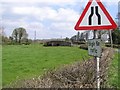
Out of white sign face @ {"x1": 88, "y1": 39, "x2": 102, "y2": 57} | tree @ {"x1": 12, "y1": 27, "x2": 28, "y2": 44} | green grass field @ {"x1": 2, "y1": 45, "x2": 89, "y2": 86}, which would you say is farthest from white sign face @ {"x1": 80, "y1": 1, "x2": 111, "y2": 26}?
tree @ {"x1": 12, "y1": 27, "x2": 28, "y2": 44}

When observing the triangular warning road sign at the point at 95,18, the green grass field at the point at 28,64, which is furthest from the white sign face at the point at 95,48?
the green grass field at the point at 28,64

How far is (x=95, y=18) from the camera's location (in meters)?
6.73

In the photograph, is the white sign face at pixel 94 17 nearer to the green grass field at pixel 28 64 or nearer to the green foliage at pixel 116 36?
the green grass field at pixel 28 64

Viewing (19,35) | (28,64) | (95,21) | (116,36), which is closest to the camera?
(95,21)

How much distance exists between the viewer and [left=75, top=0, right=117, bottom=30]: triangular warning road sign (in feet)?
21.9

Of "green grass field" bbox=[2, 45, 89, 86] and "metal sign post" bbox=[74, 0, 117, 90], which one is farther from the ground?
"metal sign post" bbox=[74, 0, 117, 90]

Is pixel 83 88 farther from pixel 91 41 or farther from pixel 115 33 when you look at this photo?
pixel 115 33

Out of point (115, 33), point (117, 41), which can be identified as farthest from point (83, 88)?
point (117, 41)

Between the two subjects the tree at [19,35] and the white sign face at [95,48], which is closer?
the white sign face at [95,48]

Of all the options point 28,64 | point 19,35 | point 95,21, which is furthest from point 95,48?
point 19,35

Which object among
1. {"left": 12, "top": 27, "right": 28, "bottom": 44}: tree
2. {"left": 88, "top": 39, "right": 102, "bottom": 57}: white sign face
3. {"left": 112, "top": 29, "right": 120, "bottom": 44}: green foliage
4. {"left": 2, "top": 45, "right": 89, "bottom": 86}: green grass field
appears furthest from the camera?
{"left": 12, "top": 27, "right": 28, "bottom": 44}: tree

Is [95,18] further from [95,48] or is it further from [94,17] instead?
[95,48]

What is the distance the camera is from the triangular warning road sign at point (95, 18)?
6680 mm

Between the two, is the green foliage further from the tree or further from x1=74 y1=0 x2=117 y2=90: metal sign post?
x1=74 y1=0 x2=117 y2=90: metal sign post
